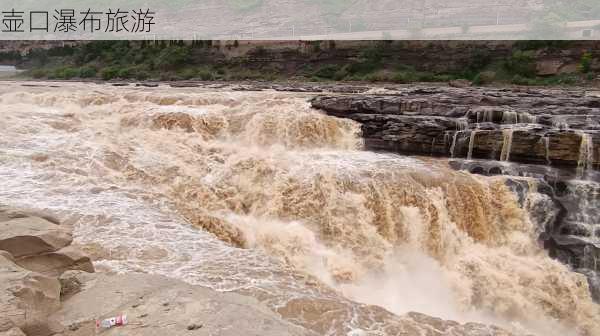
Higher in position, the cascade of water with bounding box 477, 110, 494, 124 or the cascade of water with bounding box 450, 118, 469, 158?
the cascade of water with bounding box 477, 110, 494, 124

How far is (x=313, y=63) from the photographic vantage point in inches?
1182

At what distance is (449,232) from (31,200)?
24.7 ft

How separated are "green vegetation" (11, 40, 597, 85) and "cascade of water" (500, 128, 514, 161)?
15048 mm

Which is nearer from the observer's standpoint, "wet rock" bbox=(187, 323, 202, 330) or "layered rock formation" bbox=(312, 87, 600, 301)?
"wet rock" bbox=(187, 323, 202, 330)

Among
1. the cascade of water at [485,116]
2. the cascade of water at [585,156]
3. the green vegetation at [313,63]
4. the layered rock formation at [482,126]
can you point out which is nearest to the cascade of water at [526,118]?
the layered rock formation at [482,126]

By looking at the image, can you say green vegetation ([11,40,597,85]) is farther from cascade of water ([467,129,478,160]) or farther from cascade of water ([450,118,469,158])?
cascade of water ([467,129,478,160])

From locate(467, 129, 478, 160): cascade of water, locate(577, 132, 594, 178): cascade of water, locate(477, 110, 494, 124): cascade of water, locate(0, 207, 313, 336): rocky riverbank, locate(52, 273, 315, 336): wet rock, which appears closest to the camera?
locate(0, 207, 313, 336): rocky riverbank

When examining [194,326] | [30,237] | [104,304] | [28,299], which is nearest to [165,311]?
[194,326]

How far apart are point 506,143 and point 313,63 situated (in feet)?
64.6

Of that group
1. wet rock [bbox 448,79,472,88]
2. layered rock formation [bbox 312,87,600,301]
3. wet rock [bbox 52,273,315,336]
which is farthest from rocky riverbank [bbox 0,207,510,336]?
wet rock [bbox 448,79,472,88]

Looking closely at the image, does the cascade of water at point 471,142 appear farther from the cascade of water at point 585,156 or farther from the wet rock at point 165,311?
the wet rock at point 165,311

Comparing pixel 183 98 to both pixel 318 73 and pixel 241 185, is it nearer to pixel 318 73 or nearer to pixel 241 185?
pixel 241 185

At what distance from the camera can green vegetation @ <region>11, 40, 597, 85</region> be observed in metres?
26.0

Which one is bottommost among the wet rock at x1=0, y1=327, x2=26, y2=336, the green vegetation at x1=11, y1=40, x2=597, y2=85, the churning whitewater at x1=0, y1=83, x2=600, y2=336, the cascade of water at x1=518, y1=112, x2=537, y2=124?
the churning whitewater at x1=0, y1=83, x2=600, y2=336
